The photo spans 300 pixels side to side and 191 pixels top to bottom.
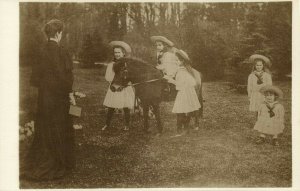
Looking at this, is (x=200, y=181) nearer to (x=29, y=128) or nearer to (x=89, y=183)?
(x=89, y=183)

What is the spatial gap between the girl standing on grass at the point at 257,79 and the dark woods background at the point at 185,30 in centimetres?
6

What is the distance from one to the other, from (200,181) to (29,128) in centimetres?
181

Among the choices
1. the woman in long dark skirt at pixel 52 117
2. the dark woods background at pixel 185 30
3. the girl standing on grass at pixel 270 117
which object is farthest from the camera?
the girl standing on grass at pixel 270 117

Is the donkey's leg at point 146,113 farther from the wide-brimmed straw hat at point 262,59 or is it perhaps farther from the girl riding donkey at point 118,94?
the wide-brimmed straw hat at point 262,59

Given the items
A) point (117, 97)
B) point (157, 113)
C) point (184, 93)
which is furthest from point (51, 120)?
point (184, 93)

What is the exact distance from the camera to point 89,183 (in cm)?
508

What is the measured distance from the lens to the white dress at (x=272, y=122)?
5.24 m

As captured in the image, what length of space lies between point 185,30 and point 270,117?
127 cm

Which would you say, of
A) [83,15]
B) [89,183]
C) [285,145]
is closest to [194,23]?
[83,15]

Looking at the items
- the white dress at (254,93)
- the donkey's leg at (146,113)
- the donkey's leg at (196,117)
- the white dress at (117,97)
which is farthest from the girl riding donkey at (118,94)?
the white dress at (254,93)

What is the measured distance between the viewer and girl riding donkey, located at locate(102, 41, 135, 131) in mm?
5164

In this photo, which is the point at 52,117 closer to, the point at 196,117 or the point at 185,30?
the point at 196,117

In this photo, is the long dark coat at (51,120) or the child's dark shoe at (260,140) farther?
the child's dark shoe at (260,140)

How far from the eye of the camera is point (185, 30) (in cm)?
525
